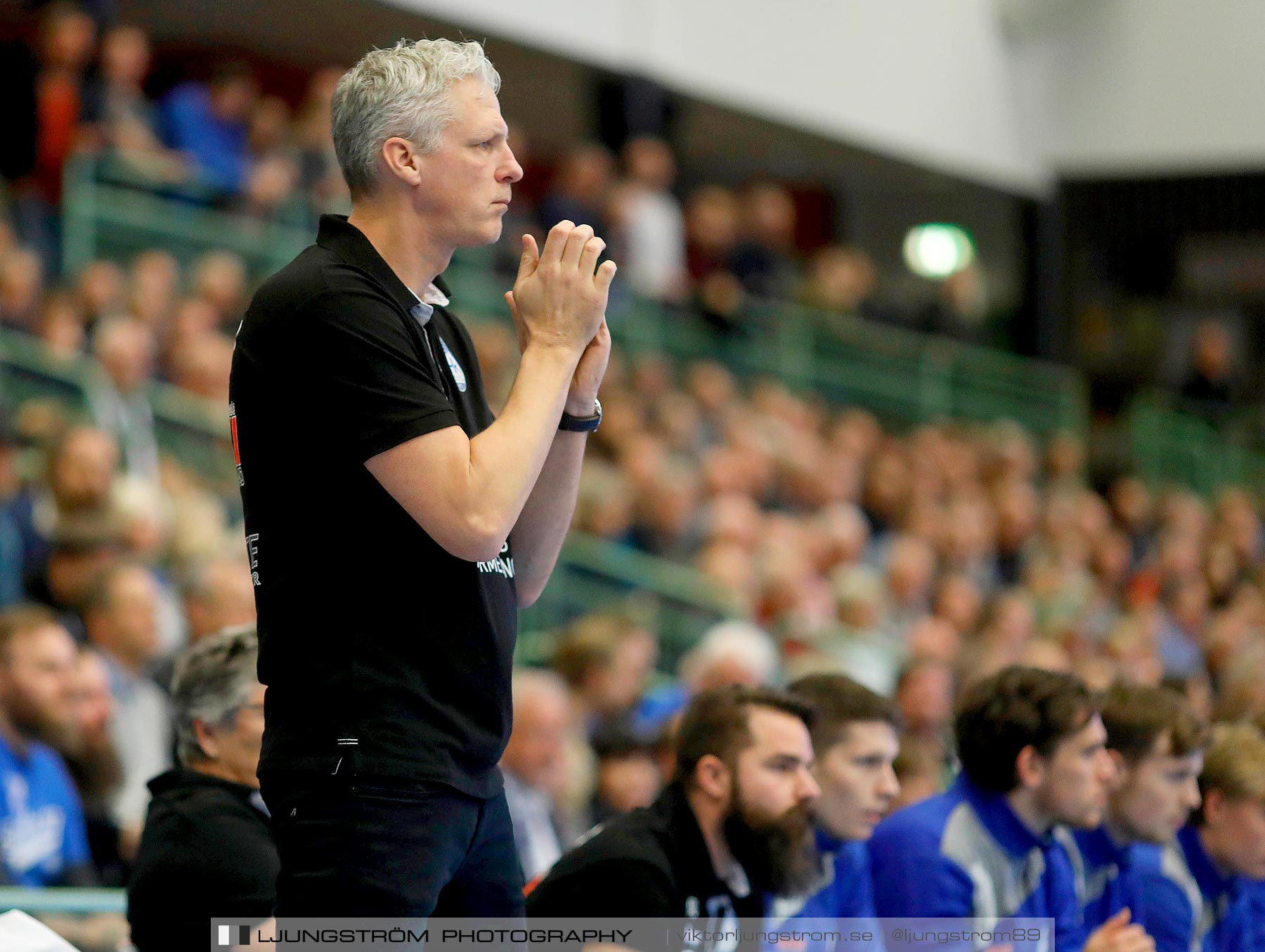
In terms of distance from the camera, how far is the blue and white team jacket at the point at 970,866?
11.2 ft

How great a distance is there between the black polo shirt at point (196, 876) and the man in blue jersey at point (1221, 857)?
2.12 m

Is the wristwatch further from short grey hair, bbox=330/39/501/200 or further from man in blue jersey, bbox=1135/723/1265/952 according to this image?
man in blue jersey, bbox=1135/723/1265/952

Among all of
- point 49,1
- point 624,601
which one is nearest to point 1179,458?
point 624,601


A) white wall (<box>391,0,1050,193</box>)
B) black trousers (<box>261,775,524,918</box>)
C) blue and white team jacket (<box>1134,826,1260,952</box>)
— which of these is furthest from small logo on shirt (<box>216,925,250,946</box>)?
white wall (<box>391,0,1050,193</box>)

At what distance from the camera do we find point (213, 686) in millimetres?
3059

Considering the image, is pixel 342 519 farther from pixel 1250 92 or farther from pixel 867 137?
pixel 1250 92

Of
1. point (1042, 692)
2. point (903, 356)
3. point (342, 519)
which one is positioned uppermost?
point (903, 356)

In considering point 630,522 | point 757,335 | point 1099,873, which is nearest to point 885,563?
point 630,522

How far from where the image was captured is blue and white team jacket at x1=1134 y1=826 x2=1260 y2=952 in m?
3.81

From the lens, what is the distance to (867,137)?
12.5m

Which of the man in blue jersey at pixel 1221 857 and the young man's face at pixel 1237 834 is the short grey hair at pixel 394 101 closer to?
the man in blue jersey at pixel 1221 857

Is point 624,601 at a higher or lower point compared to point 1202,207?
lower

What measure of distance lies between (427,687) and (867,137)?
1110 centimetres

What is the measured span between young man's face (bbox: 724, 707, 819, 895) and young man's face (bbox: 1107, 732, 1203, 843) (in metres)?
0.93
